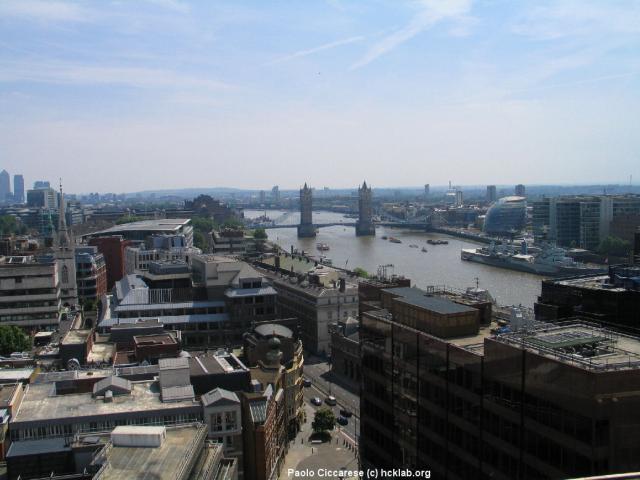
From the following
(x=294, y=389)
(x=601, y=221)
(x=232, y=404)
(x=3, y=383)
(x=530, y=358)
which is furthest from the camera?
(x=601, y=221)

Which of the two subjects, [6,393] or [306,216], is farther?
[306,216]

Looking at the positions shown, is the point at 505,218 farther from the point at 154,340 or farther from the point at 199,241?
the point at 154,340

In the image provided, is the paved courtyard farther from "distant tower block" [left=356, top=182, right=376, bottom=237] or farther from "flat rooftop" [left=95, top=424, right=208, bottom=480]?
"distant tower block" [left=356, top=182, right=376, bottom=237]

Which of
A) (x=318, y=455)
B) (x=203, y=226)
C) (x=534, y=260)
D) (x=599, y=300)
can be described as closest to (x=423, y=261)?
(x=534, y=260)

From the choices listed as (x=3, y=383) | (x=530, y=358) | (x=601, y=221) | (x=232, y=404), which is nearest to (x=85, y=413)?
(x=232, y=404)

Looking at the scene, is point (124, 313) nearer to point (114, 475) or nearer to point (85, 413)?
point (85, 413)

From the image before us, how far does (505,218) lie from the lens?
114 meters

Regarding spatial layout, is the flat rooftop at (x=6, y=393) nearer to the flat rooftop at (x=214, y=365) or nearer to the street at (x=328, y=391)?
the flat rooftop at (x=214, y=365)

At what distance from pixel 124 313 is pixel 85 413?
17994 millimetres

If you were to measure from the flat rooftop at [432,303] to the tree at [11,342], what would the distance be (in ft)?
62.4

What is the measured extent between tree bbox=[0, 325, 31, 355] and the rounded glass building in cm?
9094

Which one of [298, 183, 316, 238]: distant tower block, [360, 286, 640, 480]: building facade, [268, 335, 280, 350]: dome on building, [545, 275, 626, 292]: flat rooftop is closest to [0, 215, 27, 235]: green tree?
[298, 183, 316, 238]: distant tower block

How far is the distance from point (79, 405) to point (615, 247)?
2745 inches

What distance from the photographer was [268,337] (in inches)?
1030
